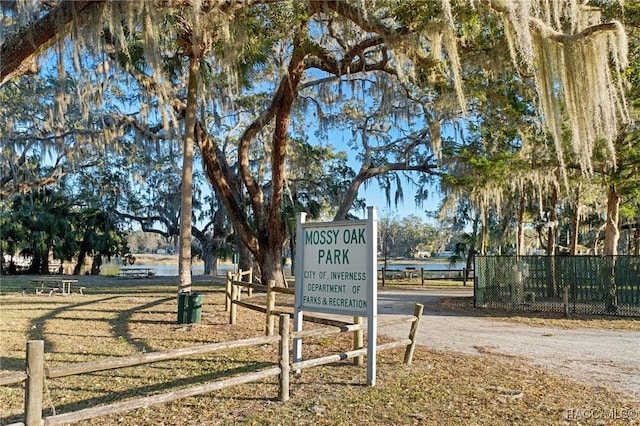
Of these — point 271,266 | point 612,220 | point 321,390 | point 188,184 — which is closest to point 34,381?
point 321,390

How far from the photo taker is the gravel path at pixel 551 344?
20.2 ft

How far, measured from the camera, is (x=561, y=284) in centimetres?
1264

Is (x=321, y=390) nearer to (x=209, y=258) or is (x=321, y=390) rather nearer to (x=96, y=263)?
(x=209, y=258)

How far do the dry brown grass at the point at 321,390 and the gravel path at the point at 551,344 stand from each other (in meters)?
0.48

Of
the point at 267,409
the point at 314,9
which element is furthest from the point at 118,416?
the point at 314,9

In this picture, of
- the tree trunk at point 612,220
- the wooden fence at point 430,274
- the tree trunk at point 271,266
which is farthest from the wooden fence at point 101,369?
the wooden fence at point 430,274

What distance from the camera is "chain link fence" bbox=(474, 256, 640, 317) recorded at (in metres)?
11.7

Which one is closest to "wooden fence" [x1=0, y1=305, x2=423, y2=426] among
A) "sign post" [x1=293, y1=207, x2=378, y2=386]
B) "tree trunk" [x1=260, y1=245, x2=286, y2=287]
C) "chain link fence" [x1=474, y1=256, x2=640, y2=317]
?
"sign post" [x1=293, y1=207, x2=378, y2=386]

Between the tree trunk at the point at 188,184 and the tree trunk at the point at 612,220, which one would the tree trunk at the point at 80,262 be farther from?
the tree trunk at the point at 612,220

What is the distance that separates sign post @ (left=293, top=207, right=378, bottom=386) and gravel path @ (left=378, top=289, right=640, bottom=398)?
995 mm

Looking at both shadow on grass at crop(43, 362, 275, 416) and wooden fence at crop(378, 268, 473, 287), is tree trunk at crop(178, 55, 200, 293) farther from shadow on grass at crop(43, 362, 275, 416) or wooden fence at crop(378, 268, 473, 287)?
wooden fence at crop(378, 268, 473, 287)

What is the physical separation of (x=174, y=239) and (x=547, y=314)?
24156 mm

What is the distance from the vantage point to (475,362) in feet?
21.6

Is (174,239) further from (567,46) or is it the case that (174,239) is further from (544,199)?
(567,46)
